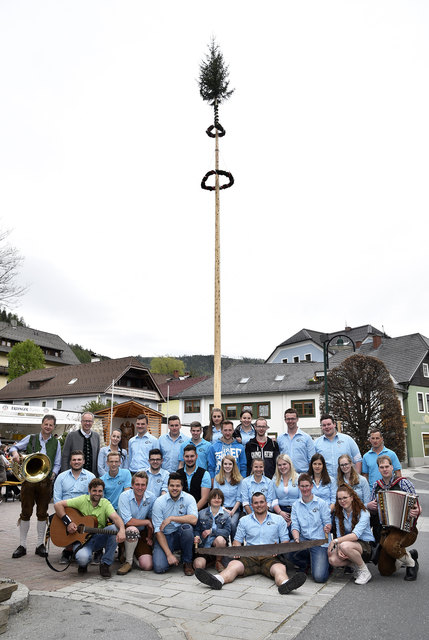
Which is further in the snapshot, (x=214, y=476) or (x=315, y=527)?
A: (x=214, y=476)

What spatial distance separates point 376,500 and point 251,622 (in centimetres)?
284

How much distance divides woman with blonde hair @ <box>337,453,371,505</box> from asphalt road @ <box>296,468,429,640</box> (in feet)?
3.17

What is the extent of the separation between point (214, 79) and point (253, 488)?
541 inches

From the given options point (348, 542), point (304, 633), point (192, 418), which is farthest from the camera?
point (192, 418)

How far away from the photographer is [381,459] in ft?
22.3

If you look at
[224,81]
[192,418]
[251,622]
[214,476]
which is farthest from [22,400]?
[251,622]

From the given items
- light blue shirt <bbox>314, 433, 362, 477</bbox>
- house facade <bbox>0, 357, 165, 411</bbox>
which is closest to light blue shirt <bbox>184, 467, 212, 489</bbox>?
light blue shirt <bbox>314, 433, 362, 477</bbox>

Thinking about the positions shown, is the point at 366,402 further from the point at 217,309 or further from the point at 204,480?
the point at 204,480

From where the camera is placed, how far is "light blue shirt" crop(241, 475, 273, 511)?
7195 mm

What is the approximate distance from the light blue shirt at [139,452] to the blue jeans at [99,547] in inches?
61.1

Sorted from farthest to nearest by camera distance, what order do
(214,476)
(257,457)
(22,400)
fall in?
(22,400), (214,476), (257,457)

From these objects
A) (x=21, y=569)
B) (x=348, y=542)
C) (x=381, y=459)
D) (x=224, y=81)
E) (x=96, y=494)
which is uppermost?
(x=224, y=81)

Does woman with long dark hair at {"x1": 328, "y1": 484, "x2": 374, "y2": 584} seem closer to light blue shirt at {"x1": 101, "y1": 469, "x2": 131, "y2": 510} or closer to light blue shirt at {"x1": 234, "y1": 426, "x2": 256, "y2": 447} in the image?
light blue shirt at {"x1": 234, "y1": 426, "x2": 256, "y2": 447}

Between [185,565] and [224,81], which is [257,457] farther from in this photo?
[224,81]
